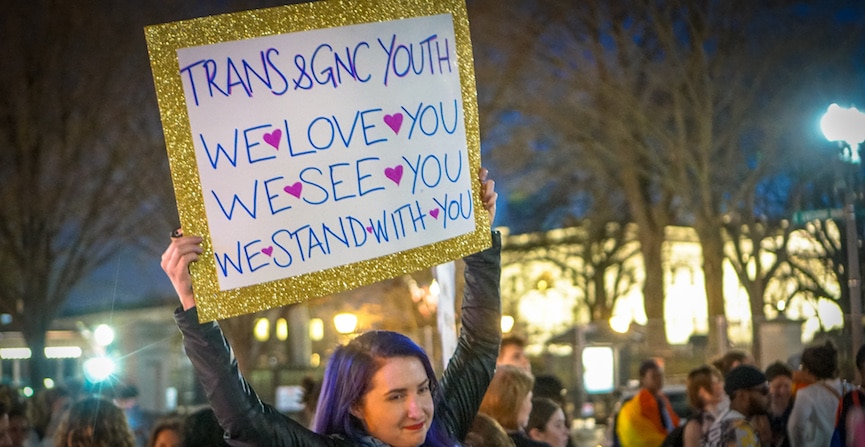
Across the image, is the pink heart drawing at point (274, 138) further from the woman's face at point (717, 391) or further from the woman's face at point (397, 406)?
the woman's face at point (717, 391)

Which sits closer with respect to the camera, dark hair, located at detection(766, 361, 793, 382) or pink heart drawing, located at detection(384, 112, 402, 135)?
pink heart drawing, located at detection(384, 112, 402, 135)

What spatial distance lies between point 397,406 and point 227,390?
43cm

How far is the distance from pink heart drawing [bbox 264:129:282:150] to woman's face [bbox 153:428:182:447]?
350cm

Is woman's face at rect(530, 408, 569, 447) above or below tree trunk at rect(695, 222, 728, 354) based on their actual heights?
below

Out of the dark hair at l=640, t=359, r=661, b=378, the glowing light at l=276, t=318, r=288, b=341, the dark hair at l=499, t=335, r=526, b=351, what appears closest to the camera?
the dark hair at l=499, t=335, r=526, b=351

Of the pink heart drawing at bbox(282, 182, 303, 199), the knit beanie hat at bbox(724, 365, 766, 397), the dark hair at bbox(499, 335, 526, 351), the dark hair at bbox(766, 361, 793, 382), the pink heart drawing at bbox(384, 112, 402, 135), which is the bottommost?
the dark hair at bbox(766, 361, 793, 382)

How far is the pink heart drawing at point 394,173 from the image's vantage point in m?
3.28

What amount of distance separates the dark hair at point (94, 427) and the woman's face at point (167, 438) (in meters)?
0.36

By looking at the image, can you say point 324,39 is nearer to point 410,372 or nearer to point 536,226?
point 410,372

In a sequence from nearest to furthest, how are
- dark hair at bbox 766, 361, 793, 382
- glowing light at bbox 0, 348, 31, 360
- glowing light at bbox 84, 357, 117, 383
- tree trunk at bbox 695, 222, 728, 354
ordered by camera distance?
dark hair at bbox 766, 361, 793, 382 → glowing light at bbox 84, 357, 117, 383 → tree trunk at bbox 695, 222, 728, 354 → glowing light at bbox 0, 348, 31, 360

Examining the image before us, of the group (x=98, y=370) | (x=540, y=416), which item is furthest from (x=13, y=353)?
(x=540, y=416)

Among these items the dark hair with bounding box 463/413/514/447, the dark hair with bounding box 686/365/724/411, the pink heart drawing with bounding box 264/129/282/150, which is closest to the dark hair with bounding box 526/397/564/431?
the dark hair with bounding box 463/413/514/447

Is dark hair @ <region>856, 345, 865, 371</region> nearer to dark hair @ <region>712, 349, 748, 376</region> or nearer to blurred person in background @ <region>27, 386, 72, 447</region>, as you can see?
dark hair @ <region>712, 349, 748, 376</region>

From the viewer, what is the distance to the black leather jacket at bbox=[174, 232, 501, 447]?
2.79 metres
